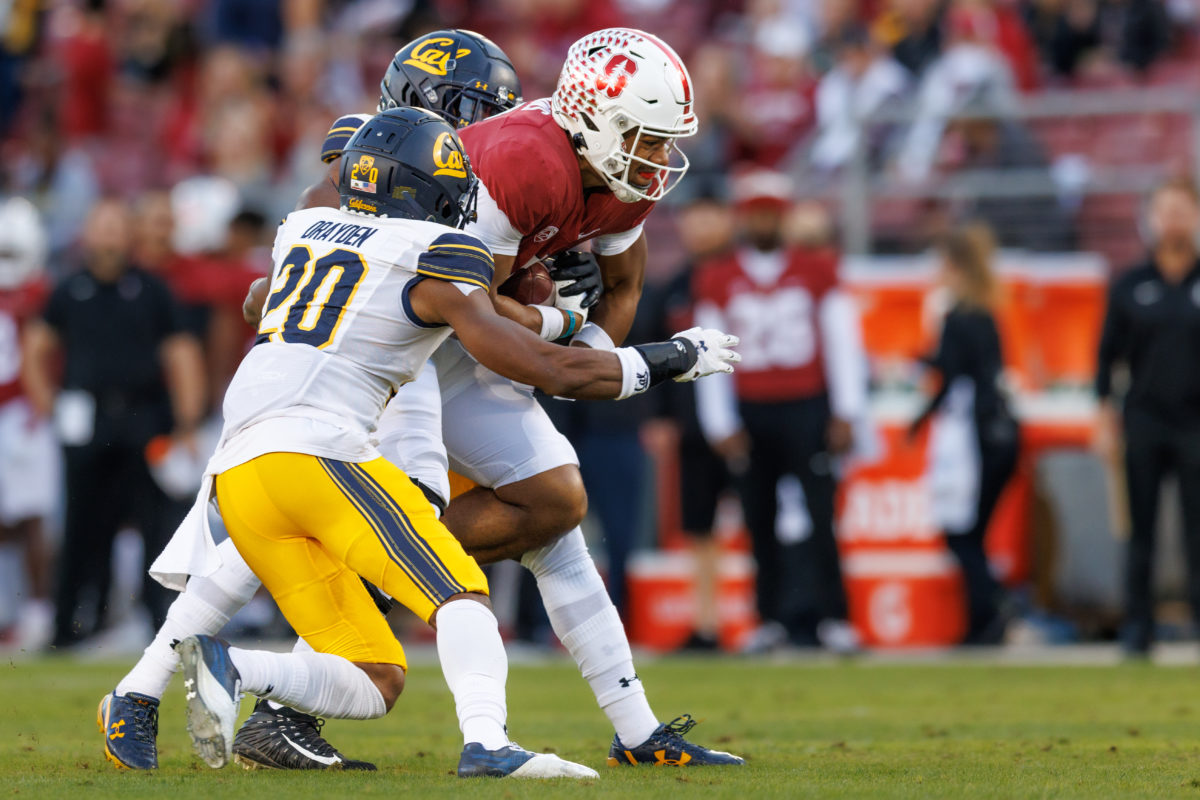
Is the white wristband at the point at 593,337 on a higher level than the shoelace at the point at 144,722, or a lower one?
higher

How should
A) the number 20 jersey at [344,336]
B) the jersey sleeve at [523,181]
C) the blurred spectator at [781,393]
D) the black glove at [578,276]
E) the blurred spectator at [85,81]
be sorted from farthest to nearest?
1. the blurred spectator at [85,81]
2. the blurred spectator at [781,393]
3. the black glove at [578,276]
4. the jersey sleeve at [523,181]
5. the number 20 jersey at [344,336]

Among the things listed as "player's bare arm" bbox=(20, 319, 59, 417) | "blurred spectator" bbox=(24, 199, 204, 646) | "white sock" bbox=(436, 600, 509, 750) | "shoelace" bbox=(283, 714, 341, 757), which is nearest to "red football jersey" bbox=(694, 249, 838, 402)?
"blurred spectator" bbox=(24, 199, 204, 646)

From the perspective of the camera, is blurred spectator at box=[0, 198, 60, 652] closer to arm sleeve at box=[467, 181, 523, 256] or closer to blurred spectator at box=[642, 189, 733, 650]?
blurred spectator at box=[642, 189, 733, 650]

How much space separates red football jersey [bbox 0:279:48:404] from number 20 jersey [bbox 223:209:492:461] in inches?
271

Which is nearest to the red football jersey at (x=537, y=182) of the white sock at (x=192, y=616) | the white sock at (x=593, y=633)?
the white sock at (x=593, y=633)

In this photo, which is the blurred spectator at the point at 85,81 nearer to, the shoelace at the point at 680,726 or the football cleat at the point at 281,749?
the football cleat at the point at 281,749

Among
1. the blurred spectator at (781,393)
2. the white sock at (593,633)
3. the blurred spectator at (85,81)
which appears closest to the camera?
the white sock at (593,633)

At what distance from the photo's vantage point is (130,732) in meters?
4.75

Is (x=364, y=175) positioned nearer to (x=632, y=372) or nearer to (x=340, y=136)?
(x=340, y=136)

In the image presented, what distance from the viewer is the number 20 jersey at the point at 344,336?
4387 millimetres

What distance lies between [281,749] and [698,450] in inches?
213

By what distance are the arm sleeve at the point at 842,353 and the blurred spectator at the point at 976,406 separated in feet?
1.47

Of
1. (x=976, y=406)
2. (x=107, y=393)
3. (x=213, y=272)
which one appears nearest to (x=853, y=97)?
(x=976, y=406)

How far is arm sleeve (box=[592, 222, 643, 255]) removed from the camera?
5391 millimetres
